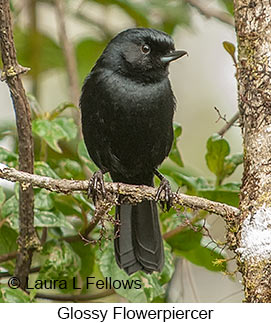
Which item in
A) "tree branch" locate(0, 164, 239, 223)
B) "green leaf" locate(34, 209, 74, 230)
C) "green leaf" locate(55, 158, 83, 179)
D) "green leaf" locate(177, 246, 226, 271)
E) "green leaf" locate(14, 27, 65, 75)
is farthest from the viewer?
"green leaf" locate(14, 27, 65, 75)

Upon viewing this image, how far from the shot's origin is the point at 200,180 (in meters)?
2.96

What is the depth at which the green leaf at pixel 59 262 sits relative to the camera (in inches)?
110

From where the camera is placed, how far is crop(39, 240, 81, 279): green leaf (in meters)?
2.79

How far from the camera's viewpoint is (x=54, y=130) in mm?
2846

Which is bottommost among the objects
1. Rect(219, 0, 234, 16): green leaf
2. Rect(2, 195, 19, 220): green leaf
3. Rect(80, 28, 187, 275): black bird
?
Rect(2, 195, 19, 220): green leaf

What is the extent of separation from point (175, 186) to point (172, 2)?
1.79 metres

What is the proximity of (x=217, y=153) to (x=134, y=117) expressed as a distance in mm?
409

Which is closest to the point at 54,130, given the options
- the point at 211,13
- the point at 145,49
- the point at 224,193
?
the point at 145,49

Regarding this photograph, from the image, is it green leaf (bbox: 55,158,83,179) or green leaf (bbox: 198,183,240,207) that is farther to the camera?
green leaf (bbox: 55,158,83,179)

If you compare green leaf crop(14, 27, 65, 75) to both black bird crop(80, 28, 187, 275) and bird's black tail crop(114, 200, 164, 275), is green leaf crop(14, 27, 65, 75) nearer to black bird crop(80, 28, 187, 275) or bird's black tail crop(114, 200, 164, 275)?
black bird crop(80, 28, 187, 275)

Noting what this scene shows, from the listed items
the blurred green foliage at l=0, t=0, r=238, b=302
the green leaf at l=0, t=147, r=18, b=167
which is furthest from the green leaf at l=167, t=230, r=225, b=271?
the green leaf at l=0, t=147, r=18, b=167

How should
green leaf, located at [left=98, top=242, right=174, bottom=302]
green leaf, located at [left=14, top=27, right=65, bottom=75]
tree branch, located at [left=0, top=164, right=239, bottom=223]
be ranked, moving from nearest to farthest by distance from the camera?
tree branch, located at [left=0, top=164, right=239, bottom=223]
green leaf, located at [left=98, top=242, right=174, bottom=302]
green leaf, located at [left=14, top=27, right=65, bottom=75]

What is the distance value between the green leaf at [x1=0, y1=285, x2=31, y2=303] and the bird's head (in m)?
1.12

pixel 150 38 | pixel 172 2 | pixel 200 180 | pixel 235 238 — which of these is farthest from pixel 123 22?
pixel 235 238
